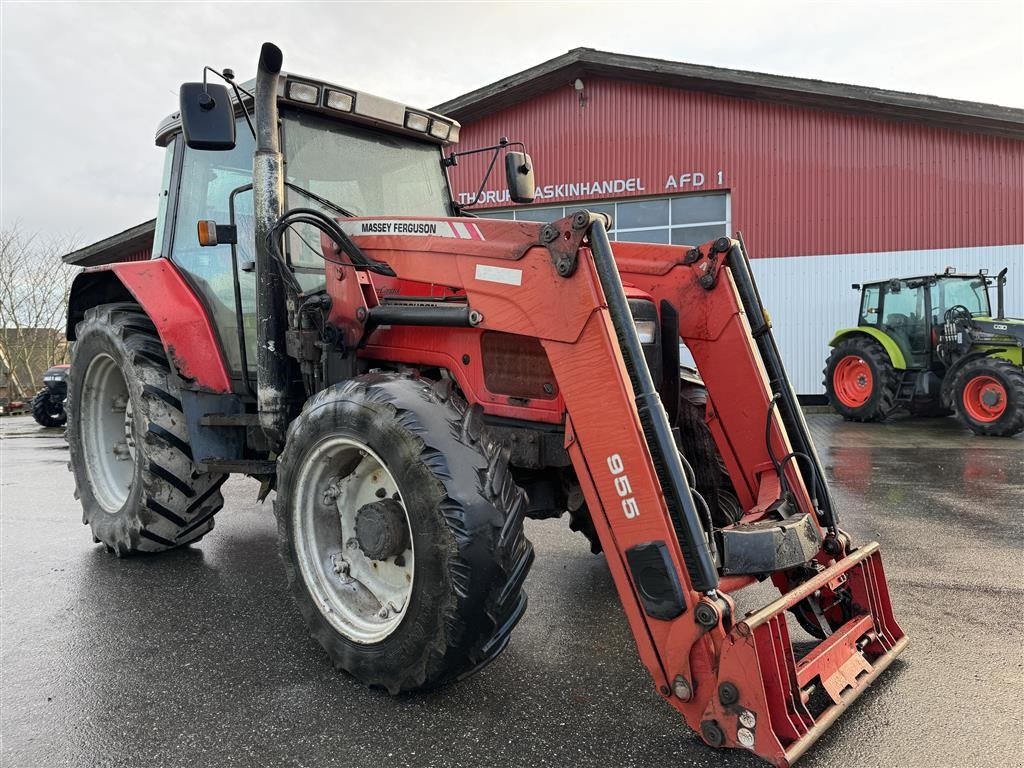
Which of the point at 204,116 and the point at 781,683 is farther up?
the point at 204,116

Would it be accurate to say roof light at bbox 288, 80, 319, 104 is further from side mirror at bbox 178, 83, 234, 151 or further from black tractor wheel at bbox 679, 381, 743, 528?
black tractor wheel at bbox 679, 381, 743, 528

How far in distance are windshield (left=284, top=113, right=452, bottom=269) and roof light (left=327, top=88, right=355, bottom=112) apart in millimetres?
141

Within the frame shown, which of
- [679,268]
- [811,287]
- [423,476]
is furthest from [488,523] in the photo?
[811,287]

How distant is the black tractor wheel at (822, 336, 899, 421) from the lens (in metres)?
11.4

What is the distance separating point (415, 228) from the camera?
301 centimetres

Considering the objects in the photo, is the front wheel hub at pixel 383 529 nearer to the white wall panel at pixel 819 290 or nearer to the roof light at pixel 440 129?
the roof light at pixel 440 129

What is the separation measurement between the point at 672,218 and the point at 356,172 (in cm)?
1200

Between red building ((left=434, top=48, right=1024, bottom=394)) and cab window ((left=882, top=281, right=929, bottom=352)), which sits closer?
cab window ((left=882, top=281, right=929, bottom=352))

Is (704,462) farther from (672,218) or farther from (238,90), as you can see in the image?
(672,218)

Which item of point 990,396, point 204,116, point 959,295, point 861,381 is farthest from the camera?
point 861,381

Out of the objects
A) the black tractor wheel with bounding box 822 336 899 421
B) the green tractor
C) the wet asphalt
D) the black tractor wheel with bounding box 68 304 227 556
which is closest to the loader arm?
the wet asphalt

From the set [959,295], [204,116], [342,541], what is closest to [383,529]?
[342,541]

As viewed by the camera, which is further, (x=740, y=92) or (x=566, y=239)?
(x=740, y=92)

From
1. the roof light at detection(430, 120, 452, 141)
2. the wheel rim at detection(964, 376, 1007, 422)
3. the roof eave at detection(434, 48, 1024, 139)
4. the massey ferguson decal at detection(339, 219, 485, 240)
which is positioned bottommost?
the wheel rim at detection(964, 376, 1007, 422)
